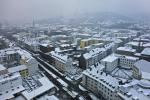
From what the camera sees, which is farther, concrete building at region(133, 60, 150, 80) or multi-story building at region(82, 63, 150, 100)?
concrete building at region(133, 60, 150, 80)

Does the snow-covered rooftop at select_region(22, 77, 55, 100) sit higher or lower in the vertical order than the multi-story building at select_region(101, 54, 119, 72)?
lower

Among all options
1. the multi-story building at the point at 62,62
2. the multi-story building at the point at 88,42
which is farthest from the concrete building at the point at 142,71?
the multi-story building at the point at 88,42

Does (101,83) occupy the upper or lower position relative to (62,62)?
lower

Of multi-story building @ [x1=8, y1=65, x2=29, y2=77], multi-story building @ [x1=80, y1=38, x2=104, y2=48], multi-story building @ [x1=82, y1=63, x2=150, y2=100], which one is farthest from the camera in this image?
multi-story building @ [x1=80, y1=38, x2=104, y2=48]

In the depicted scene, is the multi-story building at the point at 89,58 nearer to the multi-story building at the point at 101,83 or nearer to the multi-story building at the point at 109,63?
the multi-story building at the point at 109,63

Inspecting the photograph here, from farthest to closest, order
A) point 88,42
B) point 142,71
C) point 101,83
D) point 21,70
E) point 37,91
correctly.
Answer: point 88,42 < point 21,70 < point 142,71 < point 37,91 < point 101,83

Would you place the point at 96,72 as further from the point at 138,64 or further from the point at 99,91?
the point at 138,64

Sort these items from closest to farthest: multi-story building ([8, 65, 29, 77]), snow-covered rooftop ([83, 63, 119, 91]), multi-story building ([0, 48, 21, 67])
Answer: snow-covered rooftop ([83, 63, 119, 91]), multi-story building ([8, 65, 29, 77]), multi-story building ([0, 48, 21, 67])

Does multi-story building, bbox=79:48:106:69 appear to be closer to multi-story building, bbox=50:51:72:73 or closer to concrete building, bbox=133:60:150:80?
multi-story building, bbox=50:51:72:73

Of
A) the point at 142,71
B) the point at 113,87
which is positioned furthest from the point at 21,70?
the point at 142,71

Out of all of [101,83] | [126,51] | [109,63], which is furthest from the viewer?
[126,51]

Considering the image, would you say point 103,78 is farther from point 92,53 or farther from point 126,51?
point 126,51

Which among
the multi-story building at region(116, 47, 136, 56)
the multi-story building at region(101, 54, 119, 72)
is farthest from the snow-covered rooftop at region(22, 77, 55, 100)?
the multi-story building at region(116, 47, 136, 56)
